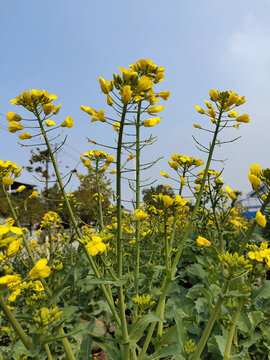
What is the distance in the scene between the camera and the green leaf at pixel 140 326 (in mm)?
1334

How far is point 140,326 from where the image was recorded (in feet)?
4.55

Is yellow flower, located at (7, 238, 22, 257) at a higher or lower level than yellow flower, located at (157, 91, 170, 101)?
lower

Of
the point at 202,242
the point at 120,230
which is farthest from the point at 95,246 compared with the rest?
the point at 202,242

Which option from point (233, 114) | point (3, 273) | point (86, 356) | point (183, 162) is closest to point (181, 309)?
point (86, 356)

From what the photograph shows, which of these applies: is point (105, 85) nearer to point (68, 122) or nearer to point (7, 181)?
point (68, 122)

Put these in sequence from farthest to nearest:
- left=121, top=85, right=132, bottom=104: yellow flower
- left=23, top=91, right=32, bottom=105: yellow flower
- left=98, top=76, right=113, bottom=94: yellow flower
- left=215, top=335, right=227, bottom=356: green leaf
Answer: left=215, top=335, right=227, bottom=356: green leaf < left=23, top=91, right=32, bottom=105: yellow flower < left=98, top=76, right=113, bottom=94: yellow flower < left=121, top=85, right=132, bottom=104: yellow flower

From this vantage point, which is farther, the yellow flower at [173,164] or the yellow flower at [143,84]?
the yellow flower at [173,164]

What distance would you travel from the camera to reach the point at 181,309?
2.48 m

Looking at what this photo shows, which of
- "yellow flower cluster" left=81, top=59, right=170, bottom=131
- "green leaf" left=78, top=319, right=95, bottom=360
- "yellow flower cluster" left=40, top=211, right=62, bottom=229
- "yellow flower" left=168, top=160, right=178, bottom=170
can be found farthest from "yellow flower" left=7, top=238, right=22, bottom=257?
"yellow flower cluster" left=40, top=211, right=62, bottom=229

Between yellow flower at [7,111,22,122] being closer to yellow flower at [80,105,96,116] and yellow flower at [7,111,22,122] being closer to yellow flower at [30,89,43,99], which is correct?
yellow flower at [30,89,43,99]

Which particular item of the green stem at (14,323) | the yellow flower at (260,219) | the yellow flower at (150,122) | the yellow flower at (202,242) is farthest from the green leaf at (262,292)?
the green stem at (14,323)

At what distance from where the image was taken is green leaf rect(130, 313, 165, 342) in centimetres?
133

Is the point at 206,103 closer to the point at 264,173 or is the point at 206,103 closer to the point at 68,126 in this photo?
the point at 264,173

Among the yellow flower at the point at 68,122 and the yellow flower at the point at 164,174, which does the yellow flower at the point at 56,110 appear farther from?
the yellow flower at the point at 164,174
